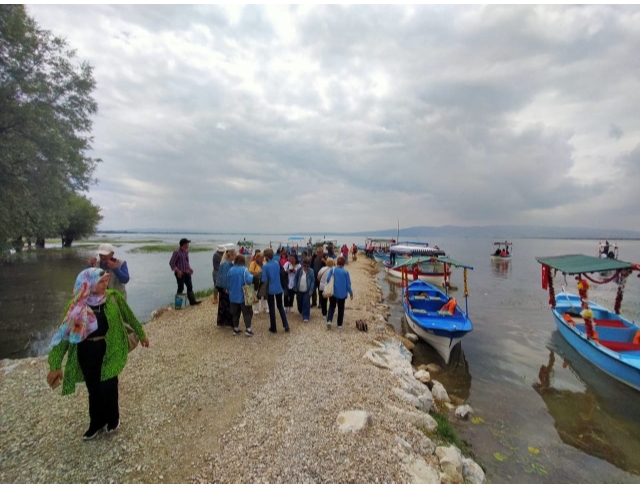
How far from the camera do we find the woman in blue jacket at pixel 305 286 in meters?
9.85

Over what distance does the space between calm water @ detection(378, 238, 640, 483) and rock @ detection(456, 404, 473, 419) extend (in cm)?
21

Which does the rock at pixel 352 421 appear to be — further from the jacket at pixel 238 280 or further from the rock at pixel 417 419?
the jacket at pixel 238 280

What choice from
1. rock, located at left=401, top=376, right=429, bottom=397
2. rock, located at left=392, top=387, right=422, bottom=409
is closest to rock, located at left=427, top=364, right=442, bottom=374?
rock, located at left=401, top=376, right=429, bottom=397

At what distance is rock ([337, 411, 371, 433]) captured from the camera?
4.44m

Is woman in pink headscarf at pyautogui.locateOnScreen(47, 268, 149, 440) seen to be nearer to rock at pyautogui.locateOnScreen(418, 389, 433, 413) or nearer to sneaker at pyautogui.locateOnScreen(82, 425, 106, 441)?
sneaker at pyautogui.locateOnScreen(82, 425, 106, 441)

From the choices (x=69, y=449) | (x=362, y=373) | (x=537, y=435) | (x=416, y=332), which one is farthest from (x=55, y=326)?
(x=537, y=435)

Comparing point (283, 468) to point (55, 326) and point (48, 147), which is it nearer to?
point (55, 326)

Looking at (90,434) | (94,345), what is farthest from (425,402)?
(94,345)

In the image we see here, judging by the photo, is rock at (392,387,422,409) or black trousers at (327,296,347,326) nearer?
rock at (392,387,422,409)

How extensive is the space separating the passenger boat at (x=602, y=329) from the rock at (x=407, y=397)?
6.68 metres

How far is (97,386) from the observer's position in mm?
3893

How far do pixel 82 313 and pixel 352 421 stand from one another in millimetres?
4087

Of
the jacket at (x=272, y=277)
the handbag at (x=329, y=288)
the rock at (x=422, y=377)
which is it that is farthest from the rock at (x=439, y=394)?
the jacket at (x=272, y=277)

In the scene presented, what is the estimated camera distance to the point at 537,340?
12.6 m
